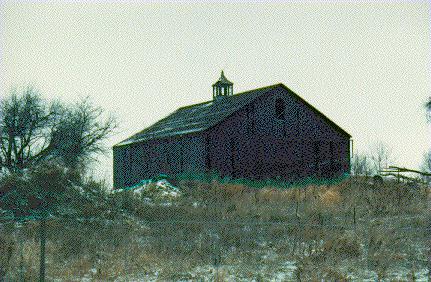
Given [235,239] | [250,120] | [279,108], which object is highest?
[279,108]

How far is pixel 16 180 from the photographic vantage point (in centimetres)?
2061

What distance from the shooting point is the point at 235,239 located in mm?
16328

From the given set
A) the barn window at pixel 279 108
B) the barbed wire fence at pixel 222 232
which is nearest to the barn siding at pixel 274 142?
the barn window at pixel 279 108

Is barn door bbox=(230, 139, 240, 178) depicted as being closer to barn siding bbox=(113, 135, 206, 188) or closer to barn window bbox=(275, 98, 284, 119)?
barn siding bbox=(113, 135, 206, 188)

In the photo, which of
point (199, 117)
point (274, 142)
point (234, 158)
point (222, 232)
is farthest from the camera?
point (199, 117)

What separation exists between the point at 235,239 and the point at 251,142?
53.2 feet

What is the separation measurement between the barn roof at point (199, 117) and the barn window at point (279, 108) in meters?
1.00

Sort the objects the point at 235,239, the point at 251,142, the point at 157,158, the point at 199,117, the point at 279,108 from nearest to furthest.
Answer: the point at 235,239 < the point at 251,142 < the point at 279,108 < the point at 199,117 < the point at 157,158

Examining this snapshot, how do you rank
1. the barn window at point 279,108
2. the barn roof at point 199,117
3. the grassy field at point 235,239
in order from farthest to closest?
1. the barn window at point 279,108
2. the barn roof at point 199,117
3. the grassy field at point 235,239

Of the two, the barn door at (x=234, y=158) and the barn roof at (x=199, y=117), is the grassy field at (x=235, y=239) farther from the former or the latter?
the barn roof at (x=199, y=117)

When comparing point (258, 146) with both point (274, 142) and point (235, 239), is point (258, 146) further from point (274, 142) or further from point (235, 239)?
point (235, 239)

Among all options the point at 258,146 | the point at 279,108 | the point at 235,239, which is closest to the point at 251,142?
the point at 258,146

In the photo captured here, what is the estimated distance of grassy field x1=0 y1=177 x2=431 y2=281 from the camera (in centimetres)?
1196

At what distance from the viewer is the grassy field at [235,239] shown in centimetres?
1196
